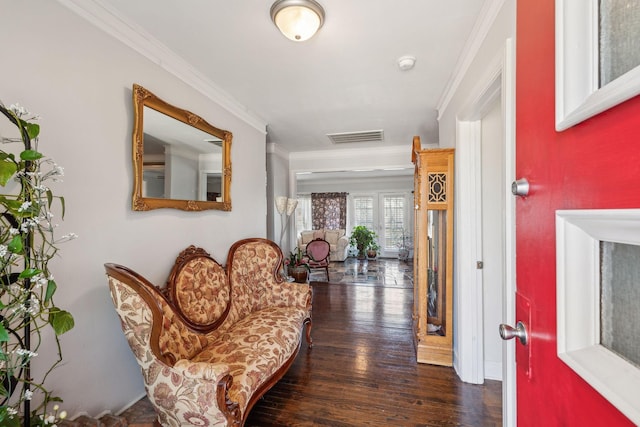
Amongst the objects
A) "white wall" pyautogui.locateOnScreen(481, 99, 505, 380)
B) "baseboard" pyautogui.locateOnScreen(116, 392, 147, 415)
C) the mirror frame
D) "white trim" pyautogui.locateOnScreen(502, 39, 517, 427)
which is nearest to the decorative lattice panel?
"white wall" pyautogui.locateOnScreen(481, 99, 505, 380)

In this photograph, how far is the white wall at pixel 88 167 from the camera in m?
1.27

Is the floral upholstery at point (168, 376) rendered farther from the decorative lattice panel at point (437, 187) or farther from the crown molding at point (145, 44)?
the decorative lattice panel at point (437, 187)

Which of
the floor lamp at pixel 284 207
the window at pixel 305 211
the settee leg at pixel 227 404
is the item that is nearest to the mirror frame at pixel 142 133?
the settee leg at pixel 227 404

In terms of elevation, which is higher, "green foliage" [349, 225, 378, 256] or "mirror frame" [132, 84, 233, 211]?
"mirror frame" [132, 84, 233, 211]

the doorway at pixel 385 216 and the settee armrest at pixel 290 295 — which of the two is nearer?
the settee armrest at pixel 290 295

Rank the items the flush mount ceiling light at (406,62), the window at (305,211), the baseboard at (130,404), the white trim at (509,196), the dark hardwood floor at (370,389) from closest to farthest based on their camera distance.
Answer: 1. the white trim at (509,196)
2. the baseboard at (130,404)
3. the dark hardwood floor at (370,389)
4. the flush mount ceiling light at (406,62)
5. the window at (305,211)

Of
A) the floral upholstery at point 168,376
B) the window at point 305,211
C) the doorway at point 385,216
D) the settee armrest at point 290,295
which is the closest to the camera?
the floral upholstery at point 168,376

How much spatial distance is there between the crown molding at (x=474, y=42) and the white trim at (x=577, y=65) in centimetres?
111

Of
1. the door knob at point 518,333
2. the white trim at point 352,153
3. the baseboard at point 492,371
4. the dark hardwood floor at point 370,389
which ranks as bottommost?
the dark hardwood floor at point 370,389

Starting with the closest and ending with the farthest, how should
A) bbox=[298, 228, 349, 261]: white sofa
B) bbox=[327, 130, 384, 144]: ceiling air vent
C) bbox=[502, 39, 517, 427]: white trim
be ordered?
bbox=[502, 39, 517, 427]: white trim
bbox=[327, 130, 384, 144]: ceiling air vent
bbox=[298, 228, 349, 261]: white sofa

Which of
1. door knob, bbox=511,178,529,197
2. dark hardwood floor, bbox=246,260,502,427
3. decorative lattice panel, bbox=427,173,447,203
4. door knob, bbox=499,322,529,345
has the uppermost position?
decorative lattice panel, bbox=427,173,447,203

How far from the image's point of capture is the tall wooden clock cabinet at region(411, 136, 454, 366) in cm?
233

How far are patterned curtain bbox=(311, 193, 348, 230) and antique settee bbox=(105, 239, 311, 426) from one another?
5737mm

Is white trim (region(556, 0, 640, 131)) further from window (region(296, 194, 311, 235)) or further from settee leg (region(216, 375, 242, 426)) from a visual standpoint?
window (region(296, 194, 311, 235))
